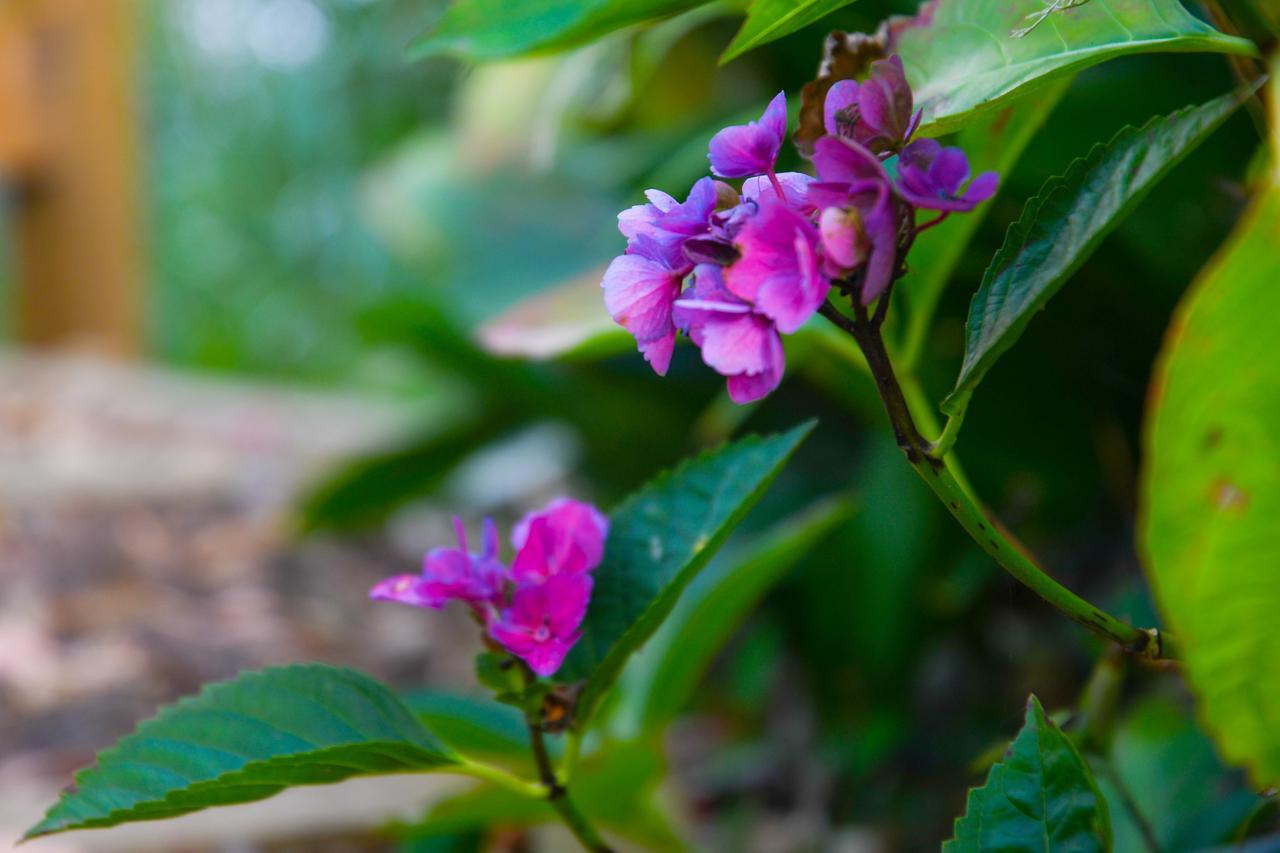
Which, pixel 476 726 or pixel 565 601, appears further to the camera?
pixel 476 726

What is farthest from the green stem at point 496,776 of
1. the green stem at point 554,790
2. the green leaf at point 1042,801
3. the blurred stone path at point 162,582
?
the blurred stone path at point 162,582

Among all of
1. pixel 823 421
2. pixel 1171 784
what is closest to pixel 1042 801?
pixel 1171 784

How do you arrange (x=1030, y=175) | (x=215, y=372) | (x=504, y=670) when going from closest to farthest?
(x=504, y=670), (x=1030, y=175), (x=215, y=372)

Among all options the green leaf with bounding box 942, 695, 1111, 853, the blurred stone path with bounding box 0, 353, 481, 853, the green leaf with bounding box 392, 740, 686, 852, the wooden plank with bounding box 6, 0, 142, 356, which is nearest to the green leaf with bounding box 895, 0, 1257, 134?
the green leaf with bounding box 942, 695, 1111, 853

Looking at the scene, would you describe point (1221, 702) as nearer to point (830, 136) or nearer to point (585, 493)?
point (830, 136)

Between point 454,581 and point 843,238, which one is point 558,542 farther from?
point 843,238

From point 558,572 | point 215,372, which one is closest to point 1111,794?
point 558,572
